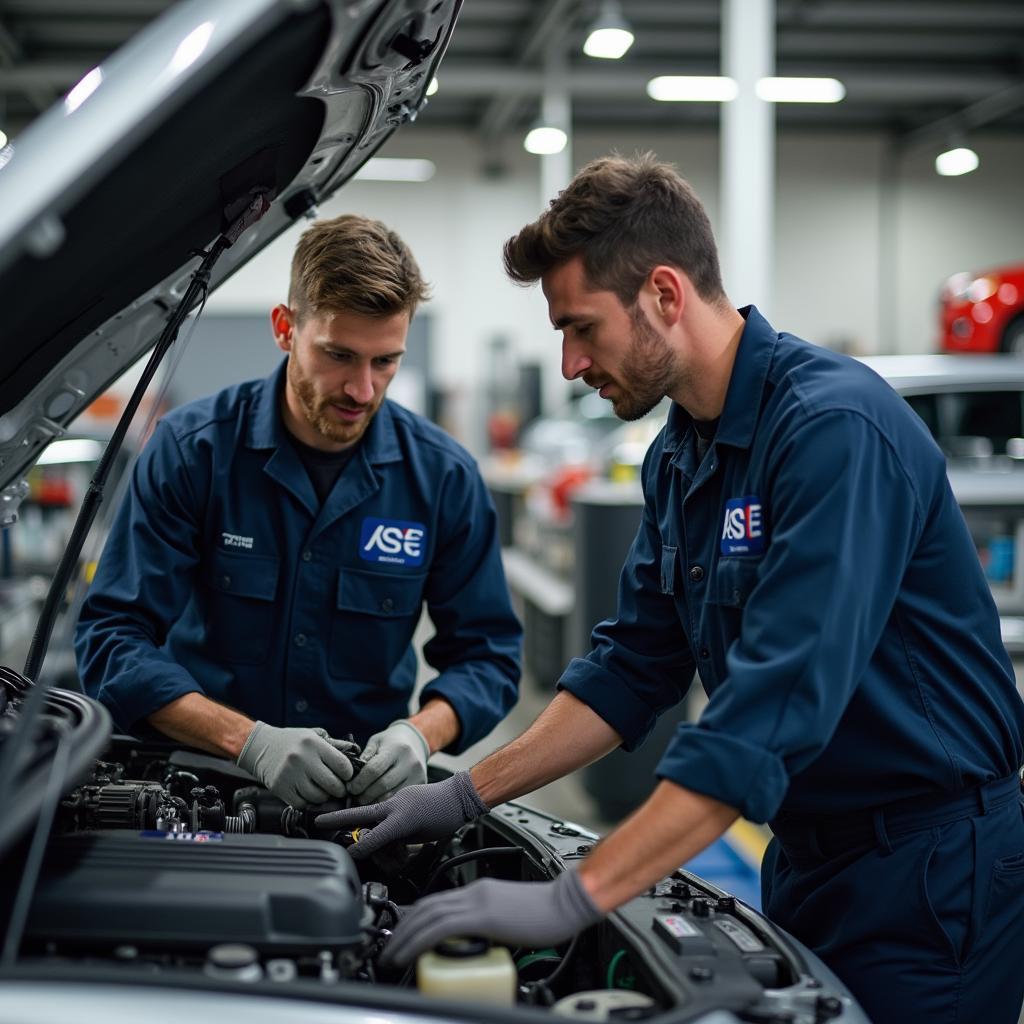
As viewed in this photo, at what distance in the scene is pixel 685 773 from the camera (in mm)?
1130

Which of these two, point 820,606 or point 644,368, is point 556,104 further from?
point 820,606

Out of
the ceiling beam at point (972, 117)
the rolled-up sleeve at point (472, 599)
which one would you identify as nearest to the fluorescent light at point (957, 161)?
the ceiling beam at point (972, 117)

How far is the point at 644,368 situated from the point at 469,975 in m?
0.76

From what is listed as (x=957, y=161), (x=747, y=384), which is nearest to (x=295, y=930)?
(x=747, y=384)

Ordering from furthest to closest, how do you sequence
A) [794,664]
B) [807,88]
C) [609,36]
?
[807,88]
[609,36]
[794,664]

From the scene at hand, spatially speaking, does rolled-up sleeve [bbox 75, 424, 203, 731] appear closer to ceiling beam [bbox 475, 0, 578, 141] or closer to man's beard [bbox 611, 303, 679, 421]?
man's beard [bbox 611, 303, 679, 421]

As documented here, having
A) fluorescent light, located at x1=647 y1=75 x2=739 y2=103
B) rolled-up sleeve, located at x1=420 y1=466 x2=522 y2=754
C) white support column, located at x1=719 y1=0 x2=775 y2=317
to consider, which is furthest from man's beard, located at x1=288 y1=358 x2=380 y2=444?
fluorescent light, located at x1=647 y1=75 x2=739 y2=103

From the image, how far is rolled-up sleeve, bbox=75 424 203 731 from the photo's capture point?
182cm

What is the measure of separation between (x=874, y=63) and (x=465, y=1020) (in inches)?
482

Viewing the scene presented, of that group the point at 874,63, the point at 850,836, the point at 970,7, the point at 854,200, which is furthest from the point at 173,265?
the point at 854,200

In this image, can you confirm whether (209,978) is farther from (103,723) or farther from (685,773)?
(685,773)

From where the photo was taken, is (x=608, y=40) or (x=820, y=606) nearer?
(x=820, y=606)

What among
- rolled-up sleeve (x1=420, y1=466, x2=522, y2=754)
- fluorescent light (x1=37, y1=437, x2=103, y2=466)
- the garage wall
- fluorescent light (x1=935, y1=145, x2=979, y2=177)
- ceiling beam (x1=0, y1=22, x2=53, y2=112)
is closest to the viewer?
rolled-up sleeve (x1=420, y1=466, x2=522, y2=754)

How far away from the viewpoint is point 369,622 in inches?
→ 78.7
